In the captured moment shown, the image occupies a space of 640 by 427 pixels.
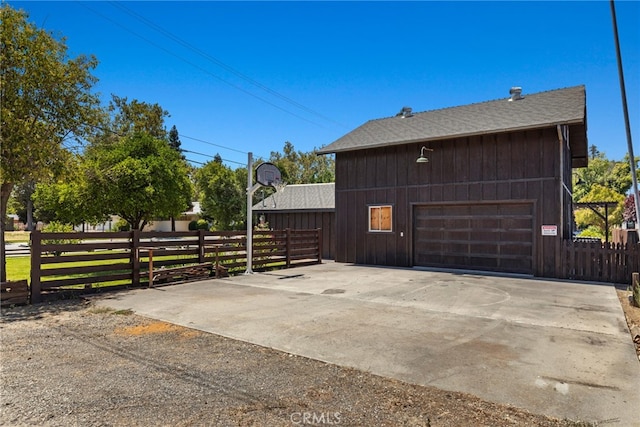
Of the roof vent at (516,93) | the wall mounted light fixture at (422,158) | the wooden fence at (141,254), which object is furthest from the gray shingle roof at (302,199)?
the roof vent at (516,93)

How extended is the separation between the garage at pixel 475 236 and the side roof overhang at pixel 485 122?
2.43 metres

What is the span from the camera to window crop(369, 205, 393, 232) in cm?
1452

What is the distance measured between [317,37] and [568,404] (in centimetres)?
1521

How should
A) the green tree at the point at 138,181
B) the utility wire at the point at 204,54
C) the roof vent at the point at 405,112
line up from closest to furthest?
the utility wire at the point at 204,54 → the green tree at the point at 138,181 → the roof vent at the point at 405,112

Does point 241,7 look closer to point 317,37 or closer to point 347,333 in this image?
point 317,37

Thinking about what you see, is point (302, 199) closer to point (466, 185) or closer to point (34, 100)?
point (466, 185)

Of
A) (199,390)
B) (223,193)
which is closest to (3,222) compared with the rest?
(199,390)

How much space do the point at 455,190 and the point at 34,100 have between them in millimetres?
11753

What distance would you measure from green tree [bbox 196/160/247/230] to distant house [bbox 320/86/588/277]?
54.5 feet

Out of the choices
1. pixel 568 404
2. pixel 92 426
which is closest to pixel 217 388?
pixel 92 426

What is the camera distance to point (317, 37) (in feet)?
50.6

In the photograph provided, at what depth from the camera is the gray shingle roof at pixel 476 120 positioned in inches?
448

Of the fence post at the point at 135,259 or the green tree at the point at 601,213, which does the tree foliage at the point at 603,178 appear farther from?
the fence post at the point at 135,259

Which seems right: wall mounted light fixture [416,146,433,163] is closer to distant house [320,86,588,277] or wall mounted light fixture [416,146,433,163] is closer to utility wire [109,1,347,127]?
distant house [320,86,588,277]
